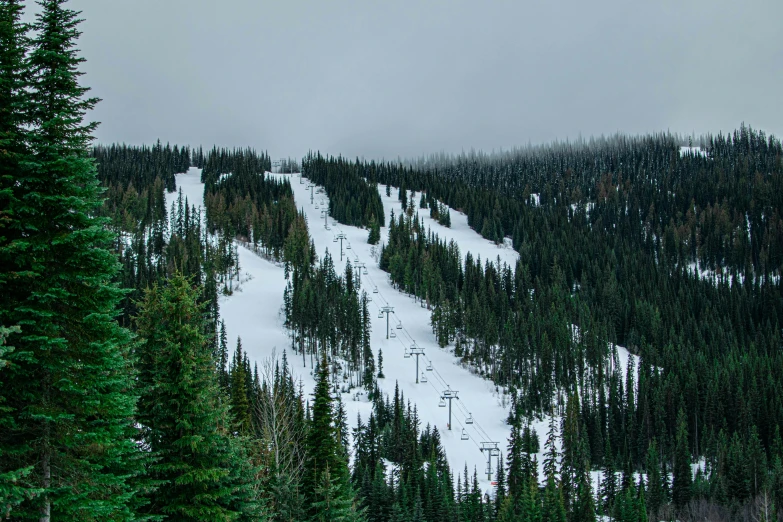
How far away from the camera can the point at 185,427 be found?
1847cm

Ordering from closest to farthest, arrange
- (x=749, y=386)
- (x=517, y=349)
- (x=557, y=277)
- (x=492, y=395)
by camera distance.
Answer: (x=749, y=386) → (x=492, y=395) → (x=517, y=349) → (x=557, y=277)

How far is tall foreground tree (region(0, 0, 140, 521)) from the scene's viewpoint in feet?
44.0

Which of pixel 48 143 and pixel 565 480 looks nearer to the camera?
pixel 48 143

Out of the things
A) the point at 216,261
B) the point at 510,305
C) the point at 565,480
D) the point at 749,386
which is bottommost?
the point at 565,480

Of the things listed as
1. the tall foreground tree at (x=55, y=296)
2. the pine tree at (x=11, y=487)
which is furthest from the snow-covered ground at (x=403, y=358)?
the pine tree at (x=11, y=487)

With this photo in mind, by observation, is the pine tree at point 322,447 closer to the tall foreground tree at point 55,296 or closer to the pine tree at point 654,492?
the tall foreground tree at point 55,296

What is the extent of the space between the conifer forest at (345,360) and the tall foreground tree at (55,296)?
59 millimetres

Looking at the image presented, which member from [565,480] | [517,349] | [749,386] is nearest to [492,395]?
[517,349]

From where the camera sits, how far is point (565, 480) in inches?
3219

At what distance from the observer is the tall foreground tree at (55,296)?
1341 cm

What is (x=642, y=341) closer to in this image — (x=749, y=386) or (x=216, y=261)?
(x=749, y=386)

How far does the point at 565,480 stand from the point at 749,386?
4375 centimetres

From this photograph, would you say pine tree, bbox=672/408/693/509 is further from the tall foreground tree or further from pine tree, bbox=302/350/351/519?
the tall foreground tree

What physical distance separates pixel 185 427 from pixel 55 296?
6.50m
